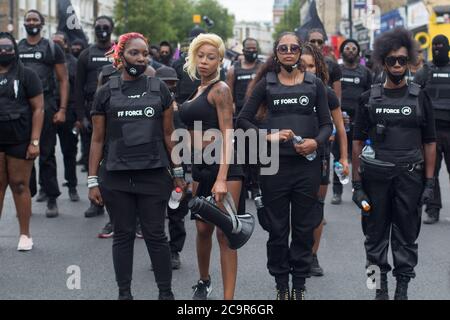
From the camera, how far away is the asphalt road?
21.3 feet

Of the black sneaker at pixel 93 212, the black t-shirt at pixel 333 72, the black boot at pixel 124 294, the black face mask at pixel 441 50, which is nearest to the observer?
the black boot at pixel 124 294

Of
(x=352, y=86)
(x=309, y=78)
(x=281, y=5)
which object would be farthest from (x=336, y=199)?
(x=281, y=5)

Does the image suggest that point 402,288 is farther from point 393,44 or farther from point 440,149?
point 440,149

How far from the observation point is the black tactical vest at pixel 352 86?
10891mm

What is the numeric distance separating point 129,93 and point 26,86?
2358mm

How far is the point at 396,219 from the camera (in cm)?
612

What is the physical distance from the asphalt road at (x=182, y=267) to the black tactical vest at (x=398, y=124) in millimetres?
1092

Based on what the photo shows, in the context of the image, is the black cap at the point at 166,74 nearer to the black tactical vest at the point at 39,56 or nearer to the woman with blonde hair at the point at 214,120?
the woman with blonde hair at the point at 214,120

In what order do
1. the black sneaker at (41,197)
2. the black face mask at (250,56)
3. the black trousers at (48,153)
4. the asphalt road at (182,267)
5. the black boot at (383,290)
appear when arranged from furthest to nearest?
1. the black face mask at (250,56)
2. the black sneaker at (41,197)
3. the black trousers at (48,153)
4. the asphalt road at (182,267)
5. the black boot at (383,290)

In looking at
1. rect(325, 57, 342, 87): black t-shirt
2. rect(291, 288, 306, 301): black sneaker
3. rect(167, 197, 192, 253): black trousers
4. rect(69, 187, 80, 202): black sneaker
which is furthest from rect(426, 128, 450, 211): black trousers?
rect(69, 187, 80, 202): black sneaker

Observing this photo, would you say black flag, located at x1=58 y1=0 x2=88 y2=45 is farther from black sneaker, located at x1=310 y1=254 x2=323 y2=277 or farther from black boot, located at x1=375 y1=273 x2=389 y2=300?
black boot, located at x1=375 y1=273 x2=389 y2=300

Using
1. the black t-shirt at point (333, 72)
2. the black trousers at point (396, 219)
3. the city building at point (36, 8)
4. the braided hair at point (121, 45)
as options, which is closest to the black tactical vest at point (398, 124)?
the black trousers at point (396, 219)

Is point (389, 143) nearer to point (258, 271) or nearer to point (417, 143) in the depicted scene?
point (417, 143)

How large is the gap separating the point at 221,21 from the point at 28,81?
121072 millimetres
